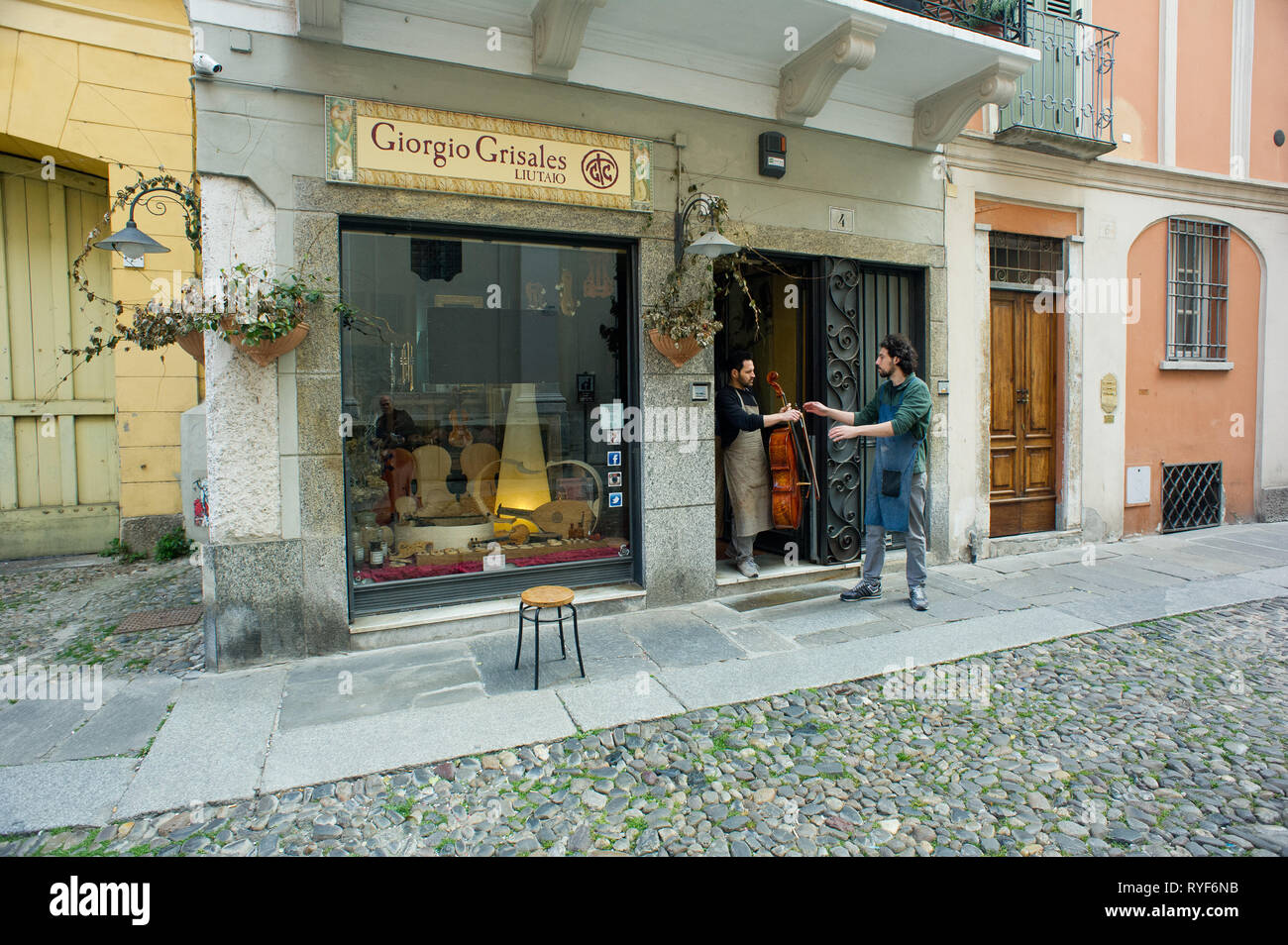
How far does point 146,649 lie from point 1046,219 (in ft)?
30.7

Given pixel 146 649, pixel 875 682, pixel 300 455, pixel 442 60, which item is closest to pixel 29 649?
pixel 146 649

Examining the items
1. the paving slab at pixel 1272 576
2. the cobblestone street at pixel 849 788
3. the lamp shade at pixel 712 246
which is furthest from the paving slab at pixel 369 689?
the paving slab at pixel 1272 576

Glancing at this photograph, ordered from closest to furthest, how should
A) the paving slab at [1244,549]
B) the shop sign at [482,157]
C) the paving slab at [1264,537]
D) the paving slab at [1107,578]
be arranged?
the shop sign at [482,157]
the paving slab at [1107,578]
the paving slab at [1244,549]
the paving slab at [1264,537]

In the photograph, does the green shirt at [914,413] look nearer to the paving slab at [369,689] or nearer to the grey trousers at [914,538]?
the grey trousers at [914,538]

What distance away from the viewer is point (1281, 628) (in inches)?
218

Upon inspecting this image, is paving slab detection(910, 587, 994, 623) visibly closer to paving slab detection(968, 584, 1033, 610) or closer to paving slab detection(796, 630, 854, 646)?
paving slab detection(968, 584, 1033, 610)

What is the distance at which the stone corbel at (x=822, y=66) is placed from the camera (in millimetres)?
5754

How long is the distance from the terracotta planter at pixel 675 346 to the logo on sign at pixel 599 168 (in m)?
1.20

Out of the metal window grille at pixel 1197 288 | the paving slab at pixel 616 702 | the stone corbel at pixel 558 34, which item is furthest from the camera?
the metal window grille at pixel 1197 288

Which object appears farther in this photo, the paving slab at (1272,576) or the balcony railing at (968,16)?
the paving slab at (1272,576)

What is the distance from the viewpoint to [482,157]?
17.4 feet

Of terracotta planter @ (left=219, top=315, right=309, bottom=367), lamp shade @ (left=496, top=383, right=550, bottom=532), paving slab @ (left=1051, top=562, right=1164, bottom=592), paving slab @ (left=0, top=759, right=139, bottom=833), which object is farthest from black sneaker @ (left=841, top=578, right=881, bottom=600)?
paving slab @ (left=0, top=759, right=139, bottom=833)

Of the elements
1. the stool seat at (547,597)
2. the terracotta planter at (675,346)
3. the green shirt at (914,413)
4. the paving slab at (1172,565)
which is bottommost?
the paving slab at (1172,565)

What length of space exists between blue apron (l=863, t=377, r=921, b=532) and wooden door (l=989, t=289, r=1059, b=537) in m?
2.49
